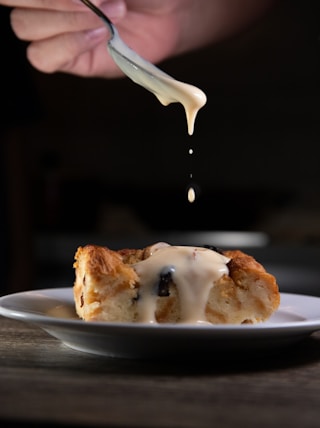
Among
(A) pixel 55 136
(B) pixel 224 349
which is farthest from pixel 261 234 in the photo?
(B) pixel 224 349

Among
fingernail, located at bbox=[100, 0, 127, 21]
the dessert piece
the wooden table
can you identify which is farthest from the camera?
fingernail, located at bbox=[100, 0, 127, 21]

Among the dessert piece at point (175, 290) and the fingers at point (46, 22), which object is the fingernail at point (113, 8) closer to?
the fingers at point (46, 22)

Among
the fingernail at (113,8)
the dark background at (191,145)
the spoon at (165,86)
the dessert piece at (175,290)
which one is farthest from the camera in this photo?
the dark background at (191,145)

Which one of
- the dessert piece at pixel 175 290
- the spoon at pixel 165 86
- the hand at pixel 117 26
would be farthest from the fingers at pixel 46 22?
the dessert piece at pixel 175 290

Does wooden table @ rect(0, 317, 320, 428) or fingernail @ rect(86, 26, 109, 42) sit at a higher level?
fingernail @ rect(86, 26, 109, 42)

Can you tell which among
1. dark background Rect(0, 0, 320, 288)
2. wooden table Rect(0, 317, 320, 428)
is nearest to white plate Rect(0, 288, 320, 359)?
wooden table Rect(0, 317, 320, 428)

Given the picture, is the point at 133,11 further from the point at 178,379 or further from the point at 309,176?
the point at 178,379

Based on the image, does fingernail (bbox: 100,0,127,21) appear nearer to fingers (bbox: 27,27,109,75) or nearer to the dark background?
fingers (bbox: 27,27,109,75)
